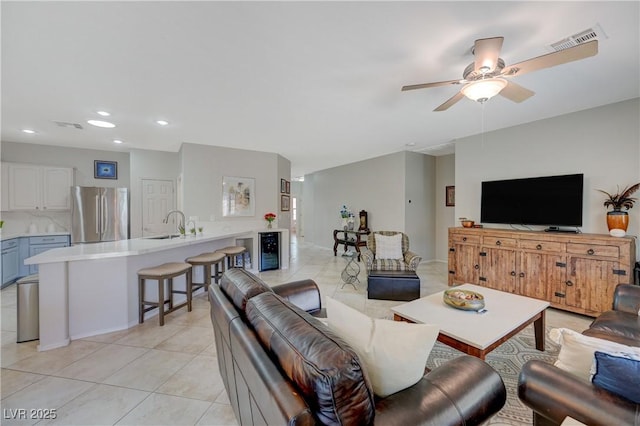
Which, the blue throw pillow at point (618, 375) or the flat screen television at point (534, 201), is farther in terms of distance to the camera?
the flat screen television at point (534, 201)

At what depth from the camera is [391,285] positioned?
141 inches

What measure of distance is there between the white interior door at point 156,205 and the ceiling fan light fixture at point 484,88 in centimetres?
568

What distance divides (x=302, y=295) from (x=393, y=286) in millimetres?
1767

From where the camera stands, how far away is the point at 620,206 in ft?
9.81

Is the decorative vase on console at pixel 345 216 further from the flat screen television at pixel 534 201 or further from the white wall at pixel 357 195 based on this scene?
the flat screen television at pixel 534 201

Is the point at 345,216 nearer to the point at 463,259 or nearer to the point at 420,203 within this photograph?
the point at 420,203

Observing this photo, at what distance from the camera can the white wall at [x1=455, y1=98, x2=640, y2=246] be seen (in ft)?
10.0

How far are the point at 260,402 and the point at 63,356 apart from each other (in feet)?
8.36

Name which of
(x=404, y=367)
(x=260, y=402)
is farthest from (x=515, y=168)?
(x=260, y=402)

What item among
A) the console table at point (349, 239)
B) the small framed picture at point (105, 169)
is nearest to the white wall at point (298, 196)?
the console table at point (349, 239)

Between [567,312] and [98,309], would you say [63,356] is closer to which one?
[98,309]

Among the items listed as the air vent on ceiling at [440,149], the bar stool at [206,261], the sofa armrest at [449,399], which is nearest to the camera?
the sofa armrest at [449,399]

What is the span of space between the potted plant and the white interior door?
6984mm

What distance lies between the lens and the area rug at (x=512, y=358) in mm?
1761
